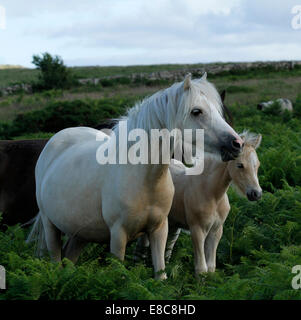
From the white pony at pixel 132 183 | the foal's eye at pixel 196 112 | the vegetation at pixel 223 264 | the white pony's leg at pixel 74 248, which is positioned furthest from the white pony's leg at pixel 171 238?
the foal's eye at pixel 196 112

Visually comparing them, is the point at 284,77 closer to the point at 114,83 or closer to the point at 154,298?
the point at 114,83

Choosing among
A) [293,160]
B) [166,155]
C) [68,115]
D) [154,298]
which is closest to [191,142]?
[166,155]

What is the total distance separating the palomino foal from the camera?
17.5 ft

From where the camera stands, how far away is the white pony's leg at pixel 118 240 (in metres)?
4.39

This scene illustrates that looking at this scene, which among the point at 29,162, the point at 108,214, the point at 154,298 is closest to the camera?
the point at 154,298

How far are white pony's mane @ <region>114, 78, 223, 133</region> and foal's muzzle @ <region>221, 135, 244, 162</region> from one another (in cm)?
38

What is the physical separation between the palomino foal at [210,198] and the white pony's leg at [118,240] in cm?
104

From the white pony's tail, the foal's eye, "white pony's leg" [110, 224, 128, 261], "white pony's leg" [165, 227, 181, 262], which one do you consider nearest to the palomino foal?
"white pony's leg" [165, 227, 181, 262]

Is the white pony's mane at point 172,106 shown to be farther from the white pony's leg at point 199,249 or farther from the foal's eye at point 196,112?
the white pony's leg at point 199,249

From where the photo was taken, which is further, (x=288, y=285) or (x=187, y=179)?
(x=187, y=179)

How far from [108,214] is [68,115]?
12.5 m

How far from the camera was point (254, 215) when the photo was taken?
7148 mm

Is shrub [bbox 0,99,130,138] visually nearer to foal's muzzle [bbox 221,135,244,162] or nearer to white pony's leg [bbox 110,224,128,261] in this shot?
white pony's leg [bbox 110,224,128,261]

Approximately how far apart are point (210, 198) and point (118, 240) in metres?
1.45
